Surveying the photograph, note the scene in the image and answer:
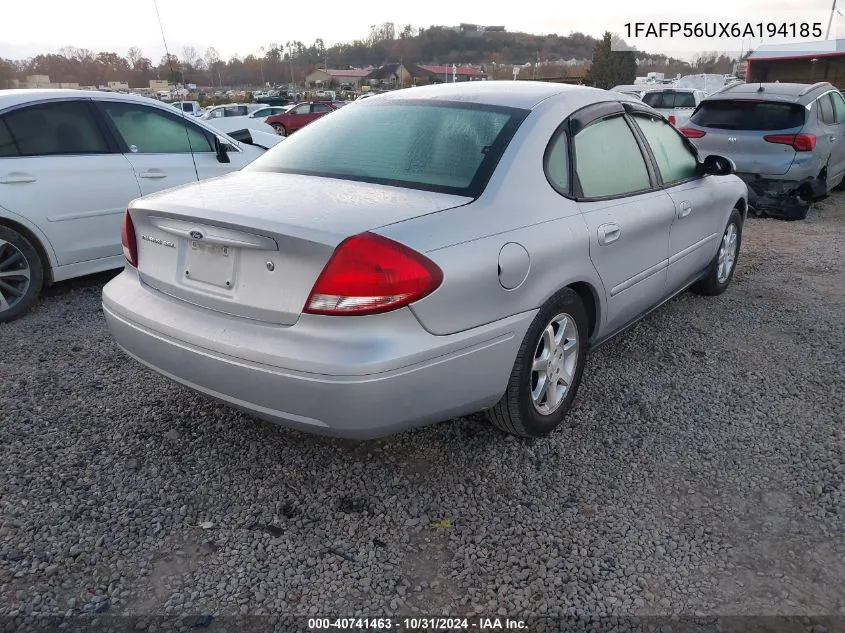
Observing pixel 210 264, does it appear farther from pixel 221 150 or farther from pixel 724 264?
pixel 724 264

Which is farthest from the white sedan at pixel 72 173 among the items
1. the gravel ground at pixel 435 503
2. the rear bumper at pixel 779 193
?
the rear bumper at pixel 779 193

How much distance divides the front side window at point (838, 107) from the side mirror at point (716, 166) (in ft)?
18.7

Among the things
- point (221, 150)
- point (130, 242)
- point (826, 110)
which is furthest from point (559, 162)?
point (826, 110)

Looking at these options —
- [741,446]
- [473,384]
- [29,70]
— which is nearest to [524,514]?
[473,384]

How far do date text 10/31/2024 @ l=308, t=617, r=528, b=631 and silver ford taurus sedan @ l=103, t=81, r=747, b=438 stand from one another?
603 millimetres

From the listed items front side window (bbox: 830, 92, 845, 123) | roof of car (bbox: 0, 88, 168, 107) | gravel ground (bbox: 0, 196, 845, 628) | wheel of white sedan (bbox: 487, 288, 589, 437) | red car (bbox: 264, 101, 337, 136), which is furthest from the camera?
red car (bbox: 264, 101, 337, 136)

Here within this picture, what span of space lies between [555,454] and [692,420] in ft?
2.61

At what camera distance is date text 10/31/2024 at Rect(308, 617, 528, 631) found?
80.0 inches

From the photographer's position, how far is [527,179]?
2746 mm

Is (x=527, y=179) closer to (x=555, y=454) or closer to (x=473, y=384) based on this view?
(x=473, y=384)

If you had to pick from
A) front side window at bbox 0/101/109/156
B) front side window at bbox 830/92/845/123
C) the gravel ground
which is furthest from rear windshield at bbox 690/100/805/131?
front side window at bbox 0/101/109/156

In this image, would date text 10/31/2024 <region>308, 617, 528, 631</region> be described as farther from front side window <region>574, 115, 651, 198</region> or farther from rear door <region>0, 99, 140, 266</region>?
rear door <region>0, 99, 140, 266</region>

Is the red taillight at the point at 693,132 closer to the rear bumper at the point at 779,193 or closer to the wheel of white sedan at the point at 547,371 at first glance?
the rear bumper at the point at 779,193

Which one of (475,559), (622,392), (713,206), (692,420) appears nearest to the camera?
(475,559)
